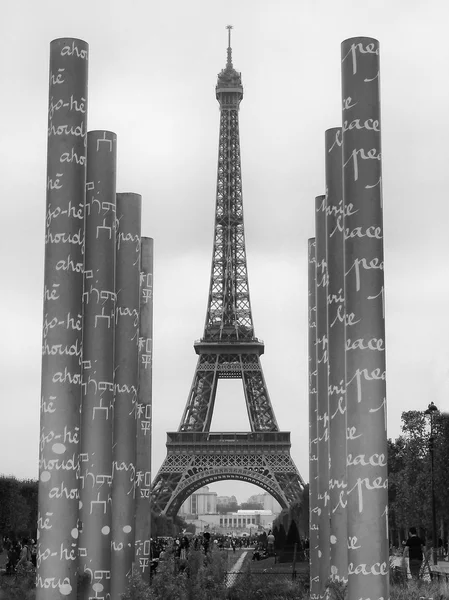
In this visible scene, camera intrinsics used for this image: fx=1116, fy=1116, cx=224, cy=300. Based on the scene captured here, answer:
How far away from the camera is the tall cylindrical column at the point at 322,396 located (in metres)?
22.5

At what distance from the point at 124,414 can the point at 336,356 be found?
4578mm

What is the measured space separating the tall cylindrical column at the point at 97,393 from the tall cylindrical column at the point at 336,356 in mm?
3911

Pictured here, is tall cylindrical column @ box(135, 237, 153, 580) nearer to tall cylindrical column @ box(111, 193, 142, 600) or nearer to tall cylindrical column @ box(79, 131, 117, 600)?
tall cylindrical column @ box(111, 193, 142, 600)

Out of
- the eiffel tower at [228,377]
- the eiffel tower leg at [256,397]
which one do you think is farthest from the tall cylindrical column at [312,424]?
the eiffel tower leg at [256,397]

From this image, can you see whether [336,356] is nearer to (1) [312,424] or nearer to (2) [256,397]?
(1) [312,424]

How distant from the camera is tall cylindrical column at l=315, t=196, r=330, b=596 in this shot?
885 inches

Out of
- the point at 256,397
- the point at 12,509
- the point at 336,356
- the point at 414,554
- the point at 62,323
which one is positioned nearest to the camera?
the point at 62,323

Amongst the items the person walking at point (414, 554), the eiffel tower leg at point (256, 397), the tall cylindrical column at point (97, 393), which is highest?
the eiffel tower leg at point (256, 397)

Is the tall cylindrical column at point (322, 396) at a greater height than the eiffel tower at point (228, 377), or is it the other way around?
the eiffel tower at point (228, 377)

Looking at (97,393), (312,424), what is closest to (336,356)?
(97,393)

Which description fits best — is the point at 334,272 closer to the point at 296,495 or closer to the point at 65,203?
the point at 65,203

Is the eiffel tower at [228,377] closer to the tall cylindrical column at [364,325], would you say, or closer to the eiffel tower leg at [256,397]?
the eiffel tower leg at [256,397]

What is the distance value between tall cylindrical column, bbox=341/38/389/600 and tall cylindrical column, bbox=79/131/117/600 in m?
5.66

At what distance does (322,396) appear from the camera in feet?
74.6
